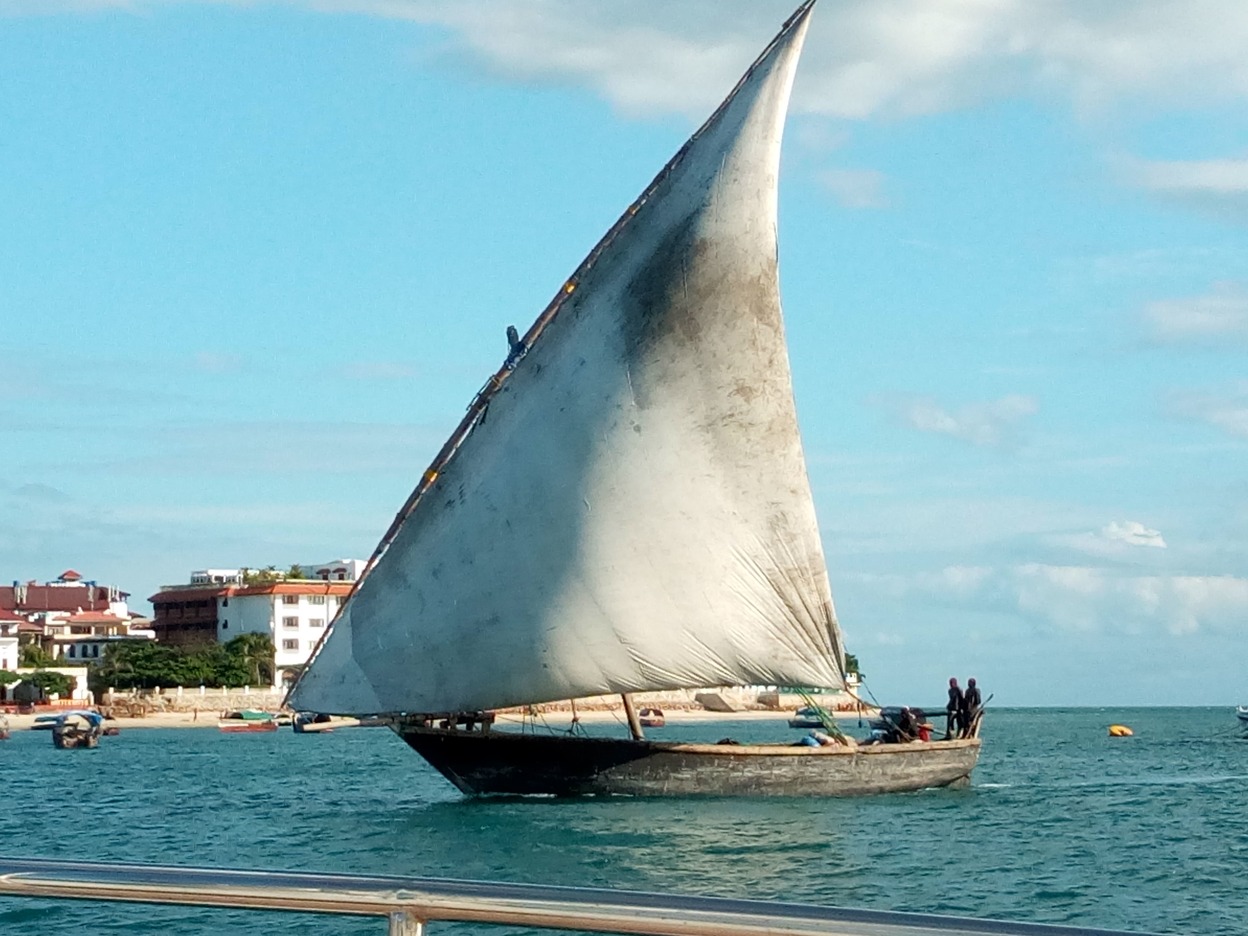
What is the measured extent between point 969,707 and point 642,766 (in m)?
9.76

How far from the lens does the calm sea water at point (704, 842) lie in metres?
22.3

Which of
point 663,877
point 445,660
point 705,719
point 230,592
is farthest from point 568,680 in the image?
point 705,719

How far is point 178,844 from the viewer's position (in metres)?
31.1

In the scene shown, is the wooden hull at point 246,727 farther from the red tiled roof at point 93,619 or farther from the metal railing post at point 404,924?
the metal railing post at point 404,924

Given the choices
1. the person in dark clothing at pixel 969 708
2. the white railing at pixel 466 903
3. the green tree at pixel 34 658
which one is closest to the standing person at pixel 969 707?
the person in dark clothing at pixel 969 708

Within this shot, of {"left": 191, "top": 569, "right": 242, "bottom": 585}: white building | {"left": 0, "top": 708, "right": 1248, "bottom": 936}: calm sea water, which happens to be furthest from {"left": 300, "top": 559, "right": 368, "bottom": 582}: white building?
{"left": 0, "top": 708, "right": 1248, "bottom": 936}: calm sea water

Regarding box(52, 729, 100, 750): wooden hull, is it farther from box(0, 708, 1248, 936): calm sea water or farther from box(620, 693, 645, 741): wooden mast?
box(620, 693, 645, 741): wooden mast

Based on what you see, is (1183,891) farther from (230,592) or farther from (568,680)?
(230,592)

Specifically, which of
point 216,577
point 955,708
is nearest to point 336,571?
point 216,577

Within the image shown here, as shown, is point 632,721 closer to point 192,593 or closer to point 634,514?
point 634,514

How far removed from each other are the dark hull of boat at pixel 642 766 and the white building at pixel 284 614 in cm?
9788

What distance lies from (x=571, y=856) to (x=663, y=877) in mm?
2448

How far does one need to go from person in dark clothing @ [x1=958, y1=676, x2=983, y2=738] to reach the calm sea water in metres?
1.63

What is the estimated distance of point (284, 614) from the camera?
134625mm
